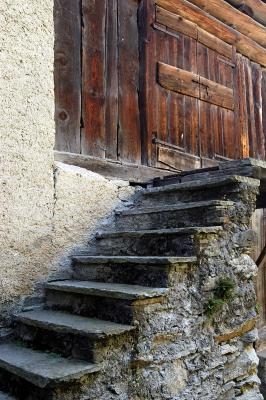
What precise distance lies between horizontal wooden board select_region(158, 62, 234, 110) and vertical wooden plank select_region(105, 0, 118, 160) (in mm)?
658

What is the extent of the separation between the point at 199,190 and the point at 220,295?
32.3 inches

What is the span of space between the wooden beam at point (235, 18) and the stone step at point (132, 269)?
12.5 feet

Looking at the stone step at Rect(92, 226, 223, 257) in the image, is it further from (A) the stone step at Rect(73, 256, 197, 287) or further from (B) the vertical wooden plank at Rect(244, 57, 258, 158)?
(B) the vertical wooden plank at Rect(244, 57, 258, 158)

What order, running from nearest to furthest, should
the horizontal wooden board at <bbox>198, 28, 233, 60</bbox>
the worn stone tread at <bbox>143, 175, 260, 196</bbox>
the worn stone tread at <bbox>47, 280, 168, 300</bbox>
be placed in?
the worn stone tread at <bbox>47, 280, 168, 300</bbox>, the worn stone tread at <bbox>143, 175, 260, 196</bbox>, the horizontal wooden board at <bbox>198, 28, 233, 60</bbox>

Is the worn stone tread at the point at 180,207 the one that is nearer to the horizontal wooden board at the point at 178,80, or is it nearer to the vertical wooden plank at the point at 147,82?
the vertical wooden plank at the point at 147,82

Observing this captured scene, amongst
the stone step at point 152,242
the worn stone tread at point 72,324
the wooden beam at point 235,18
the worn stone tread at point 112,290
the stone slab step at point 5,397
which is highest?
the wooden beam at point 235,18

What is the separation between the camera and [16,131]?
2.93 m

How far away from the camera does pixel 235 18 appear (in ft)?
18.5

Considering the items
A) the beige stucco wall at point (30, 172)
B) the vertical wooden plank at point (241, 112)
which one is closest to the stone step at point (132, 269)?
the beige stucco wall at point (30, 172)

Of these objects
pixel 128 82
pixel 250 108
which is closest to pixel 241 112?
pixel 250 108

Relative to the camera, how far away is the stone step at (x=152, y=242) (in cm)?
258

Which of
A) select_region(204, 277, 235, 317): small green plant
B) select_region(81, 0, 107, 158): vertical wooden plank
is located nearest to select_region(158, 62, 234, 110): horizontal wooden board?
select_region(81, 0, 107, 158): vertical wooden plank

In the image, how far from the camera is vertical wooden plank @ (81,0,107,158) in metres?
3.73

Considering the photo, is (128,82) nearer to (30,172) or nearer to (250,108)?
(30,172)
